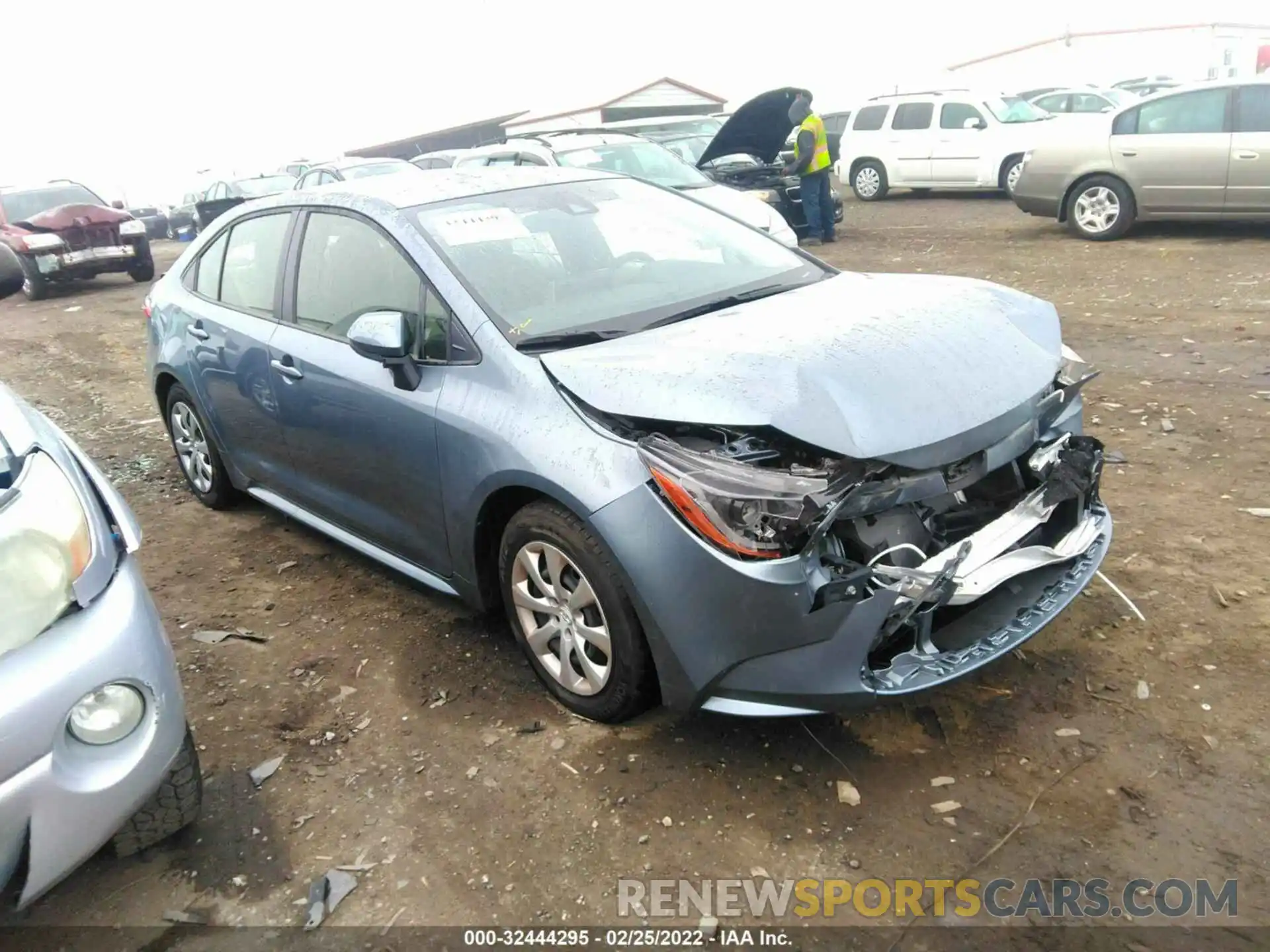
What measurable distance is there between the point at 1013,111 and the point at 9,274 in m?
15.0

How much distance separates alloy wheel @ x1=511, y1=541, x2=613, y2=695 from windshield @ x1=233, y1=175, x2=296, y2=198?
1532 cm

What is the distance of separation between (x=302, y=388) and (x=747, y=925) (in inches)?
100

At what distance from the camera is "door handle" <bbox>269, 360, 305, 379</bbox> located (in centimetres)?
373

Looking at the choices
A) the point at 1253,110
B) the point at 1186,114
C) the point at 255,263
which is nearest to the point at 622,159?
Result: the point at 1186,114

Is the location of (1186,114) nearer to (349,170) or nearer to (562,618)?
(562,618)

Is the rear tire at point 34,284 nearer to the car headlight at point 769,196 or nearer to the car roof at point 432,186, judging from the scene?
the car headlight at point 769,196

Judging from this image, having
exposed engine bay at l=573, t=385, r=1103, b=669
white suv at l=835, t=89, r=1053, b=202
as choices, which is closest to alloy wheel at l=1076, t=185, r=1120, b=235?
white suv at l=835, t=89, r=1053, b=202

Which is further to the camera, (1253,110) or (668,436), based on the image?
(1253,110)

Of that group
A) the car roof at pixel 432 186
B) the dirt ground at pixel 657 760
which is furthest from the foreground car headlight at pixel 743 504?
the car roof at pixel 432 186

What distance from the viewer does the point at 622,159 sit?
34.3 ft

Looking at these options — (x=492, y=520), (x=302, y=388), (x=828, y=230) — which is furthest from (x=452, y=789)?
(x=828, y=230)

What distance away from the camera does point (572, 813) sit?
8.80 feet

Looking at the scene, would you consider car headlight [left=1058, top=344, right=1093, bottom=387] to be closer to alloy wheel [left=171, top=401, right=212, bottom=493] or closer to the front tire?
alloy wheel [left=171, top=401, right=212, bottom=493]

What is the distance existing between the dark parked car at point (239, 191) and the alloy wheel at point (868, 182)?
970 cm
